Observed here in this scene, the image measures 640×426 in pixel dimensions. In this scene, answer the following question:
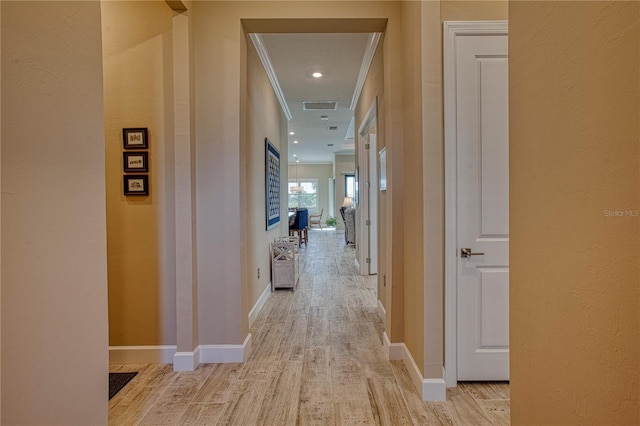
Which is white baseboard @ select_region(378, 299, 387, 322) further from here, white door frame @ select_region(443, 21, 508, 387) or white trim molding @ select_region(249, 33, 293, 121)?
white trim molding @ select_region(249, 33, 293, 121)

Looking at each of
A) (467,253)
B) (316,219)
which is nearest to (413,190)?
(467,253)

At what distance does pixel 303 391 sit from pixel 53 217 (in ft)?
5.69

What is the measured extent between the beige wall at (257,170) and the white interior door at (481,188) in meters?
1.64

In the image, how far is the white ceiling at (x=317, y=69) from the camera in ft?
10.9

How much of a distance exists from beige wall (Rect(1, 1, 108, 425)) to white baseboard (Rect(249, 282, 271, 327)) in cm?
207

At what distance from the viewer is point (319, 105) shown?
5.56 metres

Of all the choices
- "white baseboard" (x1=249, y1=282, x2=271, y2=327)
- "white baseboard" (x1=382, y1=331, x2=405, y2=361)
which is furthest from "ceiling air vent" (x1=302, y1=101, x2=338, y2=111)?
"white baseboard" (x1=382, y1=331, x2=405, y2=361)

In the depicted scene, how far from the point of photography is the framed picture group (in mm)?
2402

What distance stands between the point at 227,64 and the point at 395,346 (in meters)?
2.46

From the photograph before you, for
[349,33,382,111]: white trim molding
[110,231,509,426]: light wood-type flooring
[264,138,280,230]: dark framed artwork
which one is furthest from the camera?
[264,138,280,230]: dark framed artwork
